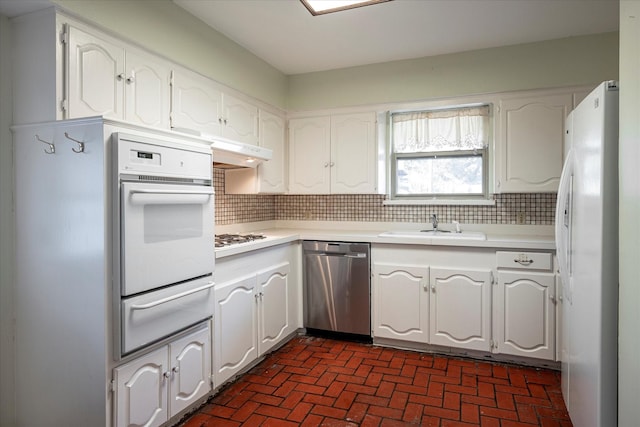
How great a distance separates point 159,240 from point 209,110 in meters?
1.26

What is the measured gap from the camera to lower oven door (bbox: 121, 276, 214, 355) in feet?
5.72

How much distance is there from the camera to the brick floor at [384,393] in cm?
221

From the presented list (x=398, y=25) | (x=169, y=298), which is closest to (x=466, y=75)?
(x=398, y=25)

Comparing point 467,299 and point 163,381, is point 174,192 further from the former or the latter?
point 467,299

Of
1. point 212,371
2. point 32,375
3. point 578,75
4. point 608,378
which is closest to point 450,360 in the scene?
point 608,378

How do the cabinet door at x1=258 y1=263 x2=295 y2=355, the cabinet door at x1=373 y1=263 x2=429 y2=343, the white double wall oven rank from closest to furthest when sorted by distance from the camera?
the white double wall oven, the cabinet door at x1=258 y1=263 x2=295 y2=355, the cabinet door at x1=373 y1=263 x2=429 y2=343

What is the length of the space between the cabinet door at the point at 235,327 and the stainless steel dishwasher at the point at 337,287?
737 mm

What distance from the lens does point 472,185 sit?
364cm

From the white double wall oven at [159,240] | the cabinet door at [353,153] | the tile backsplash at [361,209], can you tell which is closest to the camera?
the white double wall oven at [159,240]

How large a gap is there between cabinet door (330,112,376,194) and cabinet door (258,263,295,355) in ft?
3.24

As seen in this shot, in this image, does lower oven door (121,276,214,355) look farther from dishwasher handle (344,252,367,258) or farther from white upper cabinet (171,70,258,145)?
dishwasher handle (344,252,367,258)

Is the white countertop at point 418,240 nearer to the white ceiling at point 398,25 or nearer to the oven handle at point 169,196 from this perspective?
the oven handle at point 169,196

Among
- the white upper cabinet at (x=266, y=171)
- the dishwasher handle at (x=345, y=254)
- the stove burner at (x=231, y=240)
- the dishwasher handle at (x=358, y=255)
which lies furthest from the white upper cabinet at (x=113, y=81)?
the dishwasher handle at (x=358, y=255)

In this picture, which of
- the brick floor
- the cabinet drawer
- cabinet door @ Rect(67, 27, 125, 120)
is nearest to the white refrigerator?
the brick floor
